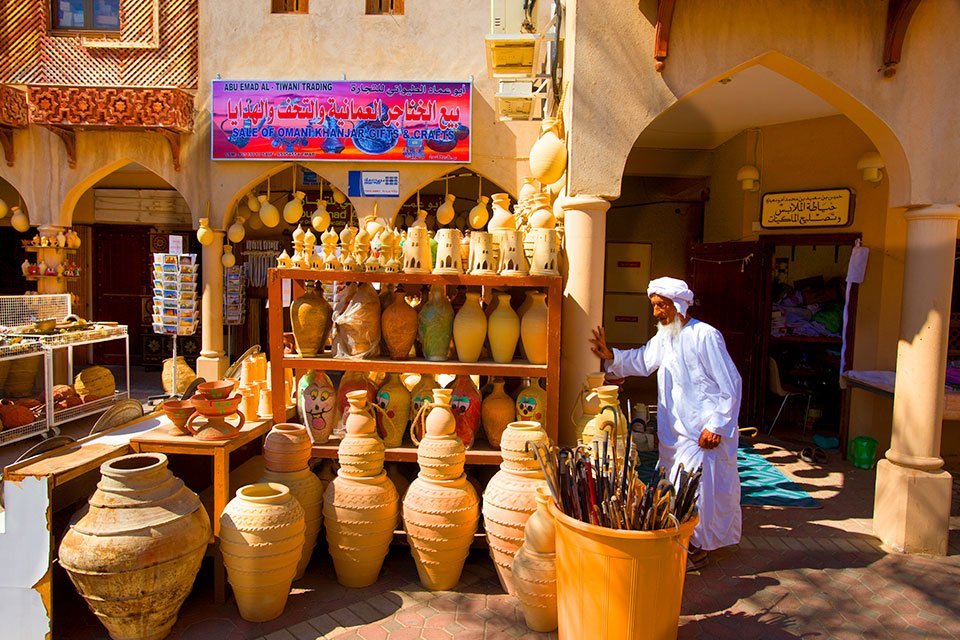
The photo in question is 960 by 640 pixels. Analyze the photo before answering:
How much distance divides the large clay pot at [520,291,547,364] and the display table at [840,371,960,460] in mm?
3104

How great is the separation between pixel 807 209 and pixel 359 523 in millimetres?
5873

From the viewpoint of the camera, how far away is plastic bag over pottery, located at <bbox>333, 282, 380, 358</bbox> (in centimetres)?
400

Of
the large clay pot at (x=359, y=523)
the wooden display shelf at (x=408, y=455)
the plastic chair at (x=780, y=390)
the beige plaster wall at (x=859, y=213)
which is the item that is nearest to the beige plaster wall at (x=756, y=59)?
the wooden display shelf at (x=408, y=455)

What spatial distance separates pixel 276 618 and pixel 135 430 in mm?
1494

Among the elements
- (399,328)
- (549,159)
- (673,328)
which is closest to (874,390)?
(673,328)

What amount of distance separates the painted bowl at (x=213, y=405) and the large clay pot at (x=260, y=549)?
1.58 feet

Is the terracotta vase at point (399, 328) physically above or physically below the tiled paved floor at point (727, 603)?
above

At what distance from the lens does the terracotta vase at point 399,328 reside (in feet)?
13.2

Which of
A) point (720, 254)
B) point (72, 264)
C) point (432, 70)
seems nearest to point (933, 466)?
point (720, 254)

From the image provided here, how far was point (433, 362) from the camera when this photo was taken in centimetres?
396

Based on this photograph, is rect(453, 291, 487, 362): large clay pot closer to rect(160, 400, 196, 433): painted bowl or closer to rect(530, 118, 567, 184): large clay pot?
rect(530, 118, 567, 184): large clay pot

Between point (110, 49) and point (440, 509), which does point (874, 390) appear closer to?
point (440, 509)

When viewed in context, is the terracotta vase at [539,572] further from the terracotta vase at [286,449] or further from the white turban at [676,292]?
the white turban at [676,292]

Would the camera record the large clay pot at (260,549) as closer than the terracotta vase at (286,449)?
Yes
